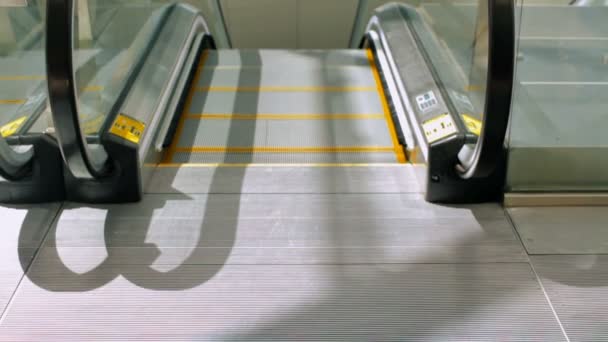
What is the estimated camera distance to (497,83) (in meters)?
2.81

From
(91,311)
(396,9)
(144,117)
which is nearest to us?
(91,311)

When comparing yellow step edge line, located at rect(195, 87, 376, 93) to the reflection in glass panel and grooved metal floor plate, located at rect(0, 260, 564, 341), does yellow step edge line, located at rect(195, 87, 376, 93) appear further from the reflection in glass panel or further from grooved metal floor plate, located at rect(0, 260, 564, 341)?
grooved metal floor plate, located at rect(0, 260, 564, 341)

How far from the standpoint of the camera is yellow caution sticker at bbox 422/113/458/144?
11.8 ft

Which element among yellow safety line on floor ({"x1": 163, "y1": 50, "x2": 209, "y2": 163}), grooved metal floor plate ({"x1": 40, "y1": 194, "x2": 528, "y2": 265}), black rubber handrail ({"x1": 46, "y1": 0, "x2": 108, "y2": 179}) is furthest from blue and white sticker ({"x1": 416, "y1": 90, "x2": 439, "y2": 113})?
black rubber handrail ({"x1": 46, "y1": 0, "x2": 108, "y2": 179})

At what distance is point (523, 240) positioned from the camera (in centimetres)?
324

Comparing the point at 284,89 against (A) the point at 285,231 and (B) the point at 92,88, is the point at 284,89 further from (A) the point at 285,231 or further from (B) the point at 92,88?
(A) the point at 285,231

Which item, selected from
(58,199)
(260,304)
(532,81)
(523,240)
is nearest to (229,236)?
(260,304)

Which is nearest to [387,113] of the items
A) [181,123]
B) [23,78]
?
[181,123]

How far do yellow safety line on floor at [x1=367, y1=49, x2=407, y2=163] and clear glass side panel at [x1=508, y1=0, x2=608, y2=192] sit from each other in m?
0.93

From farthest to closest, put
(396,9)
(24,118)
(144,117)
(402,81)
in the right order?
(396,9) → (402,81) → (144,117) → (24,118)

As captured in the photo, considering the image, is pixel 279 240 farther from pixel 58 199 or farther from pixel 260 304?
pixel 58 199

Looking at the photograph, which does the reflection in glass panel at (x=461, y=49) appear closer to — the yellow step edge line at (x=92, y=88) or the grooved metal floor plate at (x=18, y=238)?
the yellow step edge line at (x=92, y=88)

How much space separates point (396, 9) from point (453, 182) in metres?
2.61

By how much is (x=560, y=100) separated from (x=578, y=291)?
1.01 meters
